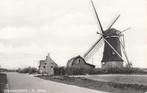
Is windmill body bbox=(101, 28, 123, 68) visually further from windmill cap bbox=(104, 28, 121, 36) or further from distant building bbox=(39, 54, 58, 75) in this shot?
distant building bbox=(39, 54, 58, 75)

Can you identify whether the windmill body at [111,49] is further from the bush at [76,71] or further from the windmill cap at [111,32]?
the bush at [76,71]

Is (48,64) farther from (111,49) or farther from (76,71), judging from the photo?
(76,71)

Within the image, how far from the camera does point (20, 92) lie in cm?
1859

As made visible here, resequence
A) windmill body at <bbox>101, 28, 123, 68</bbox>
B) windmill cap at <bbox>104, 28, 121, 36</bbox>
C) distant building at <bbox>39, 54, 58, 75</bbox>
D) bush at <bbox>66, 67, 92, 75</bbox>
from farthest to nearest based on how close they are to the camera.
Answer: bush at <bbox>66, 67, 92, 75</bbox>, windmill body at <bbox>101, 28, 123, 68</bbox>, windmill cap at <bbox>104, 28, 121, 36</bbox>, distant building at <bbox>39, 54, 58, 75</bbox>

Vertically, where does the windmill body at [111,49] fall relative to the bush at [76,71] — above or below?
above

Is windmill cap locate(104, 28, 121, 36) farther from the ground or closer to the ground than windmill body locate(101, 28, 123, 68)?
farther from the ground

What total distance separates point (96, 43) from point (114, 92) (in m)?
24.8

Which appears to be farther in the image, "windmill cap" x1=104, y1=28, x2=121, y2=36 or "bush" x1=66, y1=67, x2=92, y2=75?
"bush" x1=66, y1=67, x2=92, y2=75

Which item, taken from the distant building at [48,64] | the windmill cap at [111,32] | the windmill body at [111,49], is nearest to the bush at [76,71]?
the distant building at [48,64]

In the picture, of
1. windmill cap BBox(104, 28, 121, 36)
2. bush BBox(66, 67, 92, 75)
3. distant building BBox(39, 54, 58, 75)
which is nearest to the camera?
distant building BBox(39, 54, 58, 75)

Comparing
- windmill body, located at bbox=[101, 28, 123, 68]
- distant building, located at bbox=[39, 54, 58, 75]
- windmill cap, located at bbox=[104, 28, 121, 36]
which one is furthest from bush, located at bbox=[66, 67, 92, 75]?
windmill cap, located at bbox=[104, 28, 121, 36]

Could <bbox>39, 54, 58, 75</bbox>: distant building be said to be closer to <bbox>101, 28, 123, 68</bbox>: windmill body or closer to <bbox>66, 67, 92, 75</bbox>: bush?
<bbox>66, 67, 92, 75</bbox>: bush

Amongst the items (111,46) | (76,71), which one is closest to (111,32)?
(111,46)

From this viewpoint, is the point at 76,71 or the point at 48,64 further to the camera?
the point at 76,71
